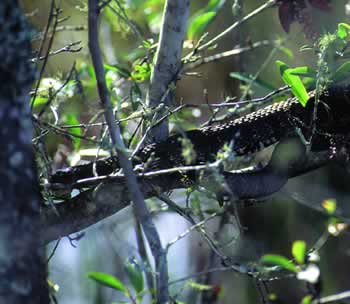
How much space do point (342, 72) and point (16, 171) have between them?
54.1 inches

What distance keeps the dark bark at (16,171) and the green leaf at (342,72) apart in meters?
1.26

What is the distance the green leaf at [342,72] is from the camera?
2451mm

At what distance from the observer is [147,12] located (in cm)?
390

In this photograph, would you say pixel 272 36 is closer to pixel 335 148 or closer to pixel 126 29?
pixel 126 29

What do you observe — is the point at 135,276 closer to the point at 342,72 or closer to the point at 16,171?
the point at 16,171

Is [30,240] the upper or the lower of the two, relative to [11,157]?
lower

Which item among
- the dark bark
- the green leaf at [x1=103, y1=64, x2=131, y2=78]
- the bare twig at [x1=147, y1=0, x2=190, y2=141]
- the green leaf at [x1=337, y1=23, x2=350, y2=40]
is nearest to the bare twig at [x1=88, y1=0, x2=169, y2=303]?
the dark bark

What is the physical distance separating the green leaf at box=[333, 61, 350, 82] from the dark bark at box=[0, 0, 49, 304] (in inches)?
49.7

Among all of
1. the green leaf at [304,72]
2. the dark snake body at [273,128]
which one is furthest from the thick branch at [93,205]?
the green leaf at [304,72]

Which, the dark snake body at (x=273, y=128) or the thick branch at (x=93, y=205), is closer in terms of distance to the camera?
the thick branch at (x=93, y=205)

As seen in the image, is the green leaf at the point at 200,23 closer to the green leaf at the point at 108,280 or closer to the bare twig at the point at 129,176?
the bare twig at the point at 129,176

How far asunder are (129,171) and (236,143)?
3.14ft

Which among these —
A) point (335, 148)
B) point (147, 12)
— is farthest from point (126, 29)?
point (335, 148)

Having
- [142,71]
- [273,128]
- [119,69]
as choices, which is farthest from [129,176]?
[119,69]
